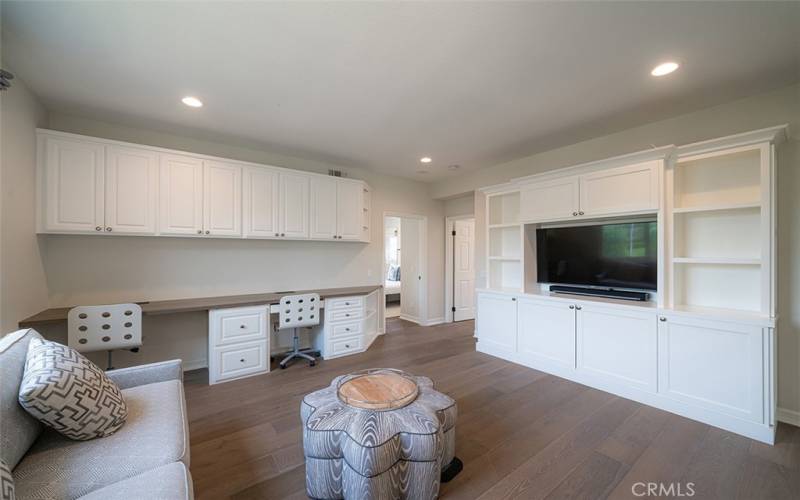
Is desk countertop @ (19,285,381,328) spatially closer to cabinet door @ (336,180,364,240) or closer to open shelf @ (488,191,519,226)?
cabinet door @ (336,180,364,240)

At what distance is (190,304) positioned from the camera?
327 cm

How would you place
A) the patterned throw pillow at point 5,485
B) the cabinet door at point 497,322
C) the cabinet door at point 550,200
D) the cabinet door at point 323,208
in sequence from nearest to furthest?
the patterned throw pillow at point 5,485, the cabinet door at point 550,200, the cabinet door at point 497,322, the cabinet door at point 323,208

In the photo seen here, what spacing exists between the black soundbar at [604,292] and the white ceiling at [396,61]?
178cm

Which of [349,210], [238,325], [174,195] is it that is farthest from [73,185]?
[349,210]

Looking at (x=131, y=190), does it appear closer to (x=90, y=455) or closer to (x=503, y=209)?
(x=90, y=455)

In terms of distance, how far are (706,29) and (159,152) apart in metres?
4.61

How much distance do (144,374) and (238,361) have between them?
1.36 metres

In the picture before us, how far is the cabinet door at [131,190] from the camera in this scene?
3.01 m

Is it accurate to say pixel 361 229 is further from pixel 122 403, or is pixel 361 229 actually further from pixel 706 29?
pixel 706 29

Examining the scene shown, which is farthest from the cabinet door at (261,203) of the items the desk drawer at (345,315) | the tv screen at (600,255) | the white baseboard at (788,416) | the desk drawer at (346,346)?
the white baseboard at (788,416)

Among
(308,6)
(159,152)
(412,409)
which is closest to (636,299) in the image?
(412,409)

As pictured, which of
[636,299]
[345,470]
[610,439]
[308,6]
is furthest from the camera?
[636,299]

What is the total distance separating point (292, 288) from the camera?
438 centimetres

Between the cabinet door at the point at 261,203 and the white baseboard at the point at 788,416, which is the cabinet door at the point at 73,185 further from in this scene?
the white baseboard at the point at 788,416
